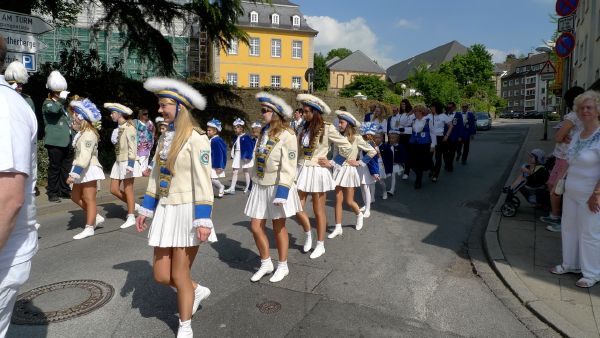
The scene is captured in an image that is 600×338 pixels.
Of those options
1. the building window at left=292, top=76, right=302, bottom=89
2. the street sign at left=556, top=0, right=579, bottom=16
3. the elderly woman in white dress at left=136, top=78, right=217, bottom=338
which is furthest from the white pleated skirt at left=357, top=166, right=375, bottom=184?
the building window at left=292, top=76, right=302, bottom=89

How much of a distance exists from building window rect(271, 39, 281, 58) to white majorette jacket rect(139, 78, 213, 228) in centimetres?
5256

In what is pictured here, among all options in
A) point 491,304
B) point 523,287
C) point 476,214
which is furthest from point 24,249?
point 476,214

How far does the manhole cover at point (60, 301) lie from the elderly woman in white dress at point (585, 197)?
498cm

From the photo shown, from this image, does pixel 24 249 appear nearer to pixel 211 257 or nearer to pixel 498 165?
pixel 211 257

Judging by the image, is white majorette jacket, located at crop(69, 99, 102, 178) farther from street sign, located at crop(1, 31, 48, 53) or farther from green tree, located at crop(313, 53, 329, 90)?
green tree, located at crop(313, 53, 329, 90)

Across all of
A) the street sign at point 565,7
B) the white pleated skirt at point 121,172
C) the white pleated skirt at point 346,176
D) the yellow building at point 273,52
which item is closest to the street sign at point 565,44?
the street sign at point 565,7

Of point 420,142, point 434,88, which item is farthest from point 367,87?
Answer: point 420,142

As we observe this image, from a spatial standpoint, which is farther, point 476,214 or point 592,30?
point 592,30

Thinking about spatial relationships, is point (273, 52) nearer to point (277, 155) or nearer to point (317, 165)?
point (317, 165)

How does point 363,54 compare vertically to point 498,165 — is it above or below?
above

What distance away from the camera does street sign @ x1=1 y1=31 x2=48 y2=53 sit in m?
8.48

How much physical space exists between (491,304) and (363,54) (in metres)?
95.8

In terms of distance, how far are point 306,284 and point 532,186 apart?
4959 mm

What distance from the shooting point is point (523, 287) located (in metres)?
4.67
